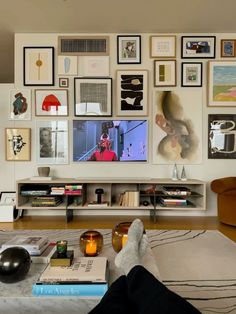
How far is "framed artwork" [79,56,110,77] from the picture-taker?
159 inches

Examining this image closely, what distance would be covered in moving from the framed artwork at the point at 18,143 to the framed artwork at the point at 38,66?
0.70 meters

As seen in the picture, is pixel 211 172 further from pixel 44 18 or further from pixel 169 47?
pixel 44 18

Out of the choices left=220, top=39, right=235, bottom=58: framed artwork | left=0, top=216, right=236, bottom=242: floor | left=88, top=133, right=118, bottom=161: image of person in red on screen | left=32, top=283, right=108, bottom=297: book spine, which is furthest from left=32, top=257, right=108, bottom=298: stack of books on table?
left=220, top=39, right=235, bottom=58: framed artwork

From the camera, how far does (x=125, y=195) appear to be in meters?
3.75

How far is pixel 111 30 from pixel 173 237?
316cm

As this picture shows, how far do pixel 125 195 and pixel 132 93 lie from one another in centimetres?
146

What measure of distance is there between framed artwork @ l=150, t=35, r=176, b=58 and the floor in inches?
91.4

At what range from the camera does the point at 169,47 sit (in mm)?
4031

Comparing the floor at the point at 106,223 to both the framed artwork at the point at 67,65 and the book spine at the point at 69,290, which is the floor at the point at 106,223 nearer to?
the framed artwork at the point at 67,65

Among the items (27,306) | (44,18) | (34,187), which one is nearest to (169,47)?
(44,18)

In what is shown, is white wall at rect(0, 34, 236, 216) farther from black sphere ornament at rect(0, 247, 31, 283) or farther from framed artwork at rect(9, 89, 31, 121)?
black sphere ornament at rect(0, 247, 31, 283)

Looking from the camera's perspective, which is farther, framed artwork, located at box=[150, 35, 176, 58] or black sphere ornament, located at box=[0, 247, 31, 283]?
framed artwork, located at box=[150, 35, 176, 58]

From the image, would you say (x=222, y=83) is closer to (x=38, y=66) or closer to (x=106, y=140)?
(x=106, y=140)

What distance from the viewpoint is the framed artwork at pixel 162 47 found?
13.2 feet
